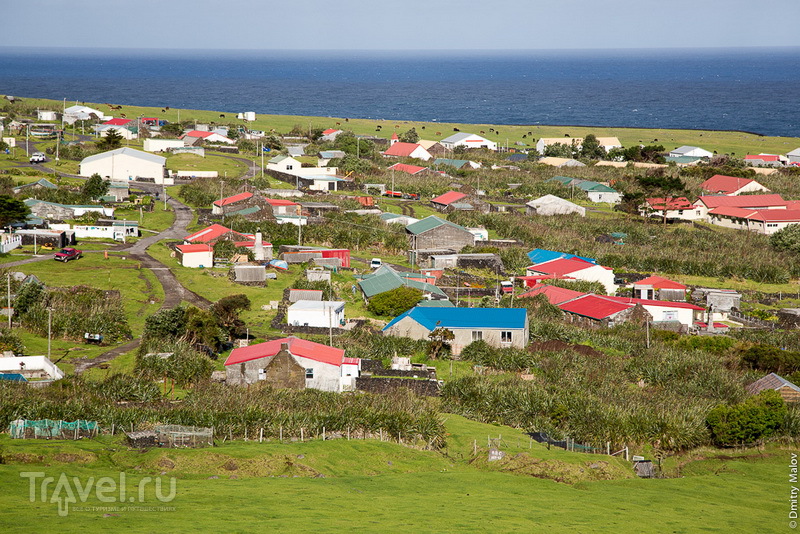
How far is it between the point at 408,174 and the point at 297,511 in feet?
238

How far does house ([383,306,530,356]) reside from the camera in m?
42.4

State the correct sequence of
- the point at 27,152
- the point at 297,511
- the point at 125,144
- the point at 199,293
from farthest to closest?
the point at 125,144 < the point at 27,152 < the point at 199,293 < the point at 297,511

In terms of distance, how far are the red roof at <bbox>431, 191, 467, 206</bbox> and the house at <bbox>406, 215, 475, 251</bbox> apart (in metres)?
13.1

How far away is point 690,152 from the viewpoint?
11300 cm

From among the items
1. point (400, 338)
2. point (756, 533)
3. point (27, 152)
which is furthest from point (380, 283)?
point (27, 152)

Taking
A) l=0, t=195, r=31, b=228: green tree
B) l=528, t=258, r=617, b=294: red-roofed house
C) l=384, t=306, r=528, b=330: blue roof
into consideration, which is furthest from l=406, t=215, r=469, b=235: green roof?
l=0, t=195, r=31, b=228: green tree

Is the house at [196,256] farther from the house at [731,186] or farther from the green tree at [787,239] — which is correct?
the house at [731,186]

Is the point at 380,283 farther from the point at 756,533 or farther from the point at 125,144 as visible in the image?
the point at 125,144

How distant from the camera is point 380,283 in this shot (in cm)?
5028

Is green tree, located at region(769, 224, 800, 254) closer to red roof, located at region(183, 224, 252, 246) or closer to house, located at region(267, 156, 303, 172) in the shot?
red roof, located at region(183, 224, 252, 246)

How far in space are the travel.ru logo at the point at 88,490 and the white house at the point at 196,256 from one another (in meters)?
31.1

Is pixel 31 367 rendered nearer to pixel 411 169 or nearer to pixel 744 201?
pixel 411 169

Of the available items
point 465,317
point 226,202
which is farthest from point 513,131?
point 465,317

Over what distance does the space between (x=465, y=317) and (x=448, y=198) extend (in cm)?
3621
